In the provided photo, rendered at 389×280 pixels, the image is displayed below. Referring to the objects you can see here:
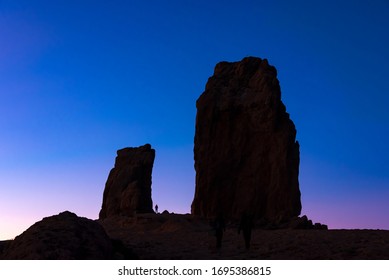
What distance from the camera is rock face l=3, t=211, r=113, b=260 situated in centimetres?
1341

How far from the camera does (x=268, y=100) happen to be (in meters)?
41.7

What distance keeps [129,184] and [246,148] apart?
1504cm

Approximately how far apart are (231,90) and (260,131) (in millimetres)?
5103

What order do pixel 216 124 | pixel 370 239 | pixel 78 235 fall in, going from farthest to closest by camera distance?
pixel 216 124 → pixel 370 239 → pixel 78 235

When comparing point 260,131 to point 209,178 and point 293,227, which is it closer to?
point 209,178

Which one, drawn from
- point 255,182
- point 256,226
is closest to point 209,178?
point 255,182

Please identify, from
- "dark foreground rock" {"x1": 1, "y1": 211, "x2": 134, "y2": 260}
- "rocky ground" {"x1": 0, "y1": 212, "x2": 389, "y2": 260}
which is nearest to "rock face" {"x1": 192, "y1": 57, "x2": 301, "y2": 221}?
"rocky ground" {"x1": 0, "y1": 212, "x2": 389, "y2": 260}

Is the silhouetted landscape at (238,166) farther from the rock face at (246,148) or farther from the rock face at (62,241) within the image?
the rock face at (62,241)

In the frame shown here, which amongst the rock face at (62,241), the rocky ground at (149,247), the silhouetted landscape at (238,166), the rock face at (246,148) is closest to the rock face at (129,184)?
the silhouetted landscape at (238,166)

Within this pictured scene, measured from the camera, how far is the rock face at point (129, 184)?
4916cm

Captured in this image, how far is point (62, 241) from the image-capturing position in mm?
14164

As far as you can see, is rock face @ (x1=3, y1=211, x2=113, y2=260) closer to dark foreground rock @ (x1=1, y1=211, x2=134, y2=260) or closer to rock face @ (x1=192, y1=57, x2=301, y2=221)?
dark foreground rock @ (x1=1, y1=211, x2=134, y2=260)

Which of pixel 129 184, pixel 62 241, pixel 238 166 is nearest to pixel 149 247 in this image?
pixel 62 241

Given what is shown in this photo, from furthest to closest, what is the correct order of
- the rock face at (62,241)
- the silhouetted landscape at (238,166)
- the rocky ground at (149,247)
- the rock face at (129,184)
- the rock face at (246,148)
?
the rock face at (129,184) < the rock face at (246,148) < the silhouetted landscape at (238,166) < the rocky ground at (149,247) < the rock face at (62,241)
